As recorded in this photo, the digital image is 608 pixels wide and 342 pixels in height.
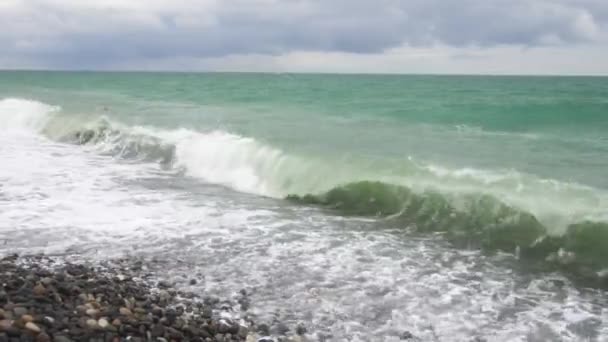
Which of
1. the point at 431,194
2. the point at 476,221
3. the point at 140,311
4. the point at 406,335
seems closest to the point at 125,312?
the point at 140,311

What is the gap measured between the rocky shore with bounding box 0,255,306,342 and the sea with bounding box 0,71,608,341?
1.42 feet

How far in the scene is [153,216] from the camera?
10.6 metres

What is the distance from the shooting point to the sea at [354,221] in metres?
6.74

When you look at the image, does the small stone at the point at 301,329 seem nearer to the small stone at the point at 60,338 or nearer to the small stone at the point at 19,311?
the small stone at the point at 60,338

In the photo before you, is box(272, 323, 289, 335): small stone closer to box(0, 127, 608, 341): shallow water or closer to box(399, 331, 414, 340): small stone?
box(0, 127, 608, 341): shallow water

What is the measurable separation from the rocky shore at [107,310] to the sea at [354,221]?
0.43 m

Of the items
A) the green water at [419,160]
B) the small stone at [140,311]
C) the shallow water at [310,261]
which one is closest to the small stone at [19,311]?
the small stone at [140,311]

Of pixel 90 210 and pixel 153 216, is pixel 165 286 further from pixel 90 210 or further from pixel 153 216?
pixel 90 210

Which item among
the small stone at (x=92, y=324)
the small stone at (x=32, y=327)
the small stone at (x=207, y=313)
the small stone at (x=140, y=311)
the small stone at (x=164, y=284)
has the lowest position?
the small stone at (x=207, y=313)

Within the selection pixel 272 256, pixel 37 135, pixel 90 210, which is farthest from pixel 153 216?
pixel 37 135

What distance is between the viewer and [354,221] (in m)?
10.8

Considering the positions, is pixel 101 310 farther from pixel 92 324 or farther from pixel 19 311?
pixel 19 311

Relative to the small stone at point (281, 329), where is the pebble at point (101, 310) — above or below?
above

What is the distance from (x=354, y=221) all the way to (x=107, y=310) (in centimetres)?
568
